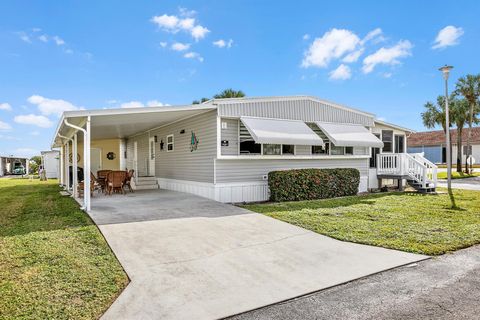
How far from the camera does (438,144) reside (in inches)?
1640

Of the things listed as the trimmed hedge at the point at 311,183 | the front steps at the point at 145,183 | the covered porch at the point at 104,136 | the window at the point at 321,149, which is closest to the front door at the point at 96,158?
the covered porch at the point at 104,136

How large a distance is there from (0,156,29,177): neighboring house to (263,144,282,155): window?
1487 inches

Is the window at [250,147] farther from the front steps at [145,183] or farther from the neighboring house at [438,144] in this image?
the neighboring house at [438,144]

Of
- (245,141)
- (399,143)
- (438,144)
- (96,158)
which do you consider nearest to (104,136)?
(96,158)

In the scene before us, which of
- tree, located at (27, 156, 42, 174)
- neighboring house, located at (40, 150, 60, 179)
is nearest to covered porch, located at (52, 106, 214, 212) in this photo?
neighboring house, located at (40, 150, 60, 179)

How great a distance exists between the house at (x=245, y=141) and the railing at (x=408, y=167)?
0.16 ft

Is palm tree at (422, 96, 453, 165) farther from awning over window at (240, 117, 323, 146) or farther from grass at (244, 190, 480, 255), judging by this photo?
awning over window at (240, 117, 323, 146)

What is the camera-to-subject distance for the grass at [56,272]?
333cm

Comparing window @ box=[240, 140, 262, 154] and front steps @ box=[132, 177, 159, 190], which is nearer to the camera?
window @ box=[240, 140, 262, 154]

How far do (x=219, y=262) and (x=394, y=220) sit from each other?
203 inches

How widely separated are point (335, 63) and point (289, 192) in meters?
10.4

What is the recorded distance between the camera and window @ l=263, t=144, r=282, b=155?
1145 cm

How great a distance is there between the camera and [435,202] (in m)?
10.9

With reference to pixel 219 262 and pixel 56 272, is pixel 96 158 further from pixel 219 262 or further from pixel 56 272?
pixel 219 262
